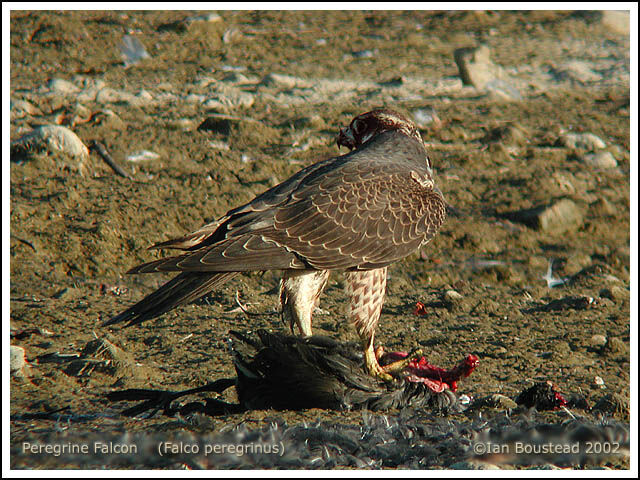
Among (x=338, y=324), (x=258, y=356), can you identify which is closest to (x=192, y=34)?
(x=338, y=324)

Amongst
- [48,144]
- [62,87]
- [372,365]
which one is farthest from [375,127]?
[62,87]

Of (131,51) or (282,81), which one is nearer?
(282,81)

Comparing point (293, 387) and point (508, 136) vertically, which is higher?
point (508, 136)

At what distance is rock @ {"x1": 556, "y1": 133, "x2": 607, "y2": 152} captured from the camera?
735cm

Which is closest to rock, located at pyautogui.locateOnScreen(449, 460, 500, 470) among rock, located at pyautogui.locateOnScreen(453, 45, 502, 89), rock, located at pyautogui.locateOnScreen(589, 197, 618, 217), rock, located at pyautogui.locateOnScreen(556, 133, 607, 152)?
rock, located at pyautogui.locateOnScreen(589, 197, 618, 217)

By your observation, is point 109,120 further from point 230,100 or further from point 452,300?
point 452,300

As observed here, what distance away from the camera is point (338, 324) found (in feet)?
15.0

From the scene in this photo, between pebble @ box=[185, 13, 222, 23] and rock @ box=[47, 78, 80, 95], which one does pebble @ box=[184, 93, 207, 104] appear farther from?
pebble @ box=[185, 13, 222, 23]

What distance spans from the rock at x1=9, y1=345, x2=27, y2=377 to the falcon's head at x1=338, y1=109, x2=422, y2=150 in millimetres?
2307

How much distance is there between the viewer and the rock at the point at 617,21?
1050cm

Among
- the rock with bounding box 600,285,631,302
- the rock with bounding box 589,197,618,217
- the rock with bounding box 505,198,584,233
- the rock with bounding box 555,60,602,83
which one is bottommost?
the rock with bounding box 600,285,631,302

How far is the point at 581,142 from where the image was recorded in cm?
742

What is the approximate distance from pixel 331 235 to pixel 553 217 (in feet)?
8.94

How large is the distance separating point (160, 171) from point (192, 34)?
3267 millimetres
